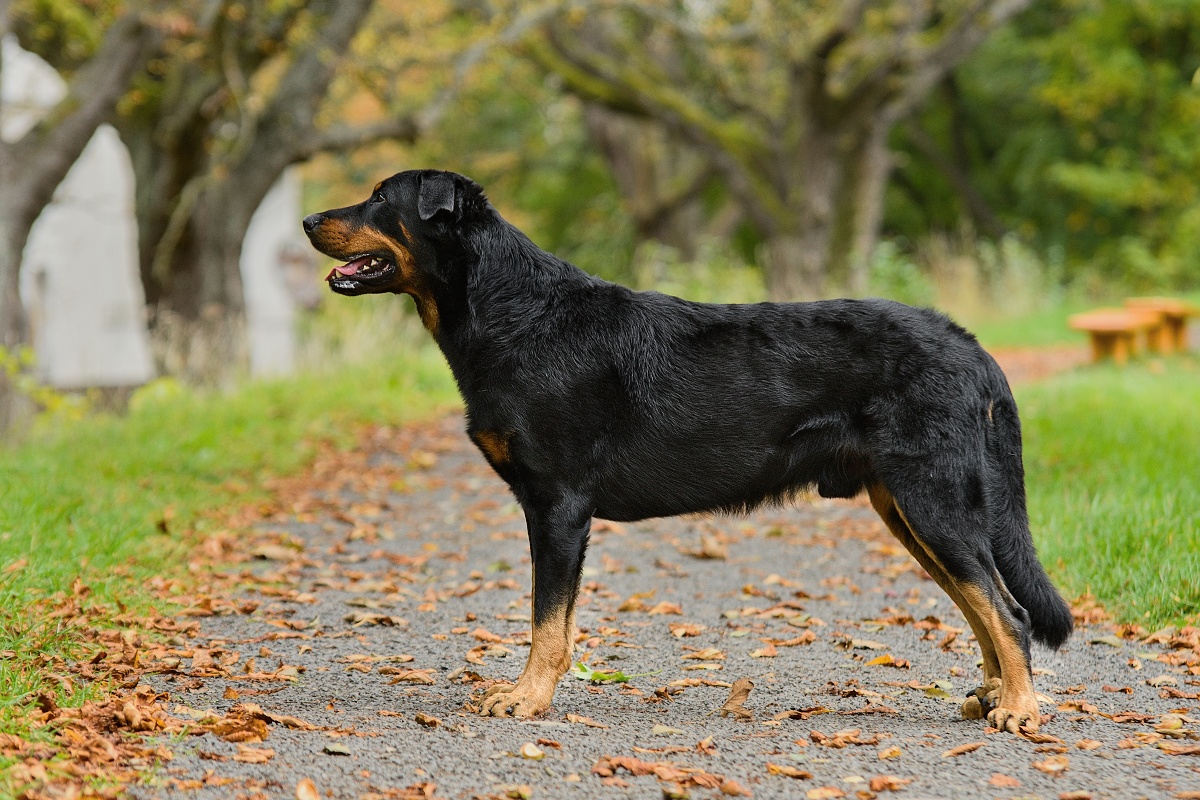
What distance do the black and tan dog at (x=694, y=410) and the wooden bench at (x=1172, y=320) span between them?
1089cm

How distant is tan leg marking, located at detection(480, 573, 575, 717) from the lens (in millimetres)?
4215

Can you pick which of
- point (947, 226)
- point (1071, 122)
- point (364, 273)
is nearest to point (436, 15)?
point (364, 273)

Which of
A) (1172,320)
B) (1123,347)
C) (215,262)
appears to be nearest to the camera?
(1123,347)

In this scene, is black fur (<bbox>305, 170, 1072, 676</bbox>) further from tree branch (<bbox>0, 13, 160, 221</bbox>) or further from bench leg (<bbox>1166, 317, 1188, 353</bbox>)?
bench leg (<bbox>1166, 317, 1188, 353</bbox>)

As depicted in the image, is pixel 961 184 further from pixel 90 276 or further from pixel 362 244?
pixel 362 244

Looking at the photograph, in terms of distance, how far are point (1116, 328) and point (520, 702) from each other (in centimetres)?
1073

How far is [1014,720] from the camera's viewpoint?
4.05 m

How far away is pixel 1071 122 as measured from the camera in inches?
1130

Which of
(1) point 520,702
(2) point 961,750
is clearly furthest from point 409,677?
(2) point 961,750

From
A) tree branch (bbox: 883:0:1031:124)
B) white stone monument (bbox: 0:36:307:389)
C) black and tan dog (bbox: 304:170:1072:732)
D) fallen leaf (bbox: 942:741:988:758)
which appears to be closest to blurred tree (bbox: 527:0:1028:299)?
tree branch (bbox: 883:0:1031:124)

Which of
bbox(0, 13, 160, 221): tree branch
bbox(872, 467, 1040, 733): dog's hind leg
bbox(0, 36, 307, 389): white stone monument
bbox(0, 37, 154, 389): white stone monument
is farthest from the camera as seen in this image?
bbox(0, 37, 154, 389): white stone monument

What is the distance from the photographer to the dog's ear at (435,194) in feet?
14.6

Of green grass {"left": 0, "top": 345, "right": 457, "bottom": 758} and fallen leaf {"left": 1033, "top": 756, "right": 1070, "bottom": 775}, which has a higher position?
green grass {"left": 0, "top": 345, "right": 457, "bottom": 758}

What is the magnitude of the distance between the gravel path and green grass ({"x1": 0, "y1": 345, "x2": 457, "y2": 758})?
0.56 m
